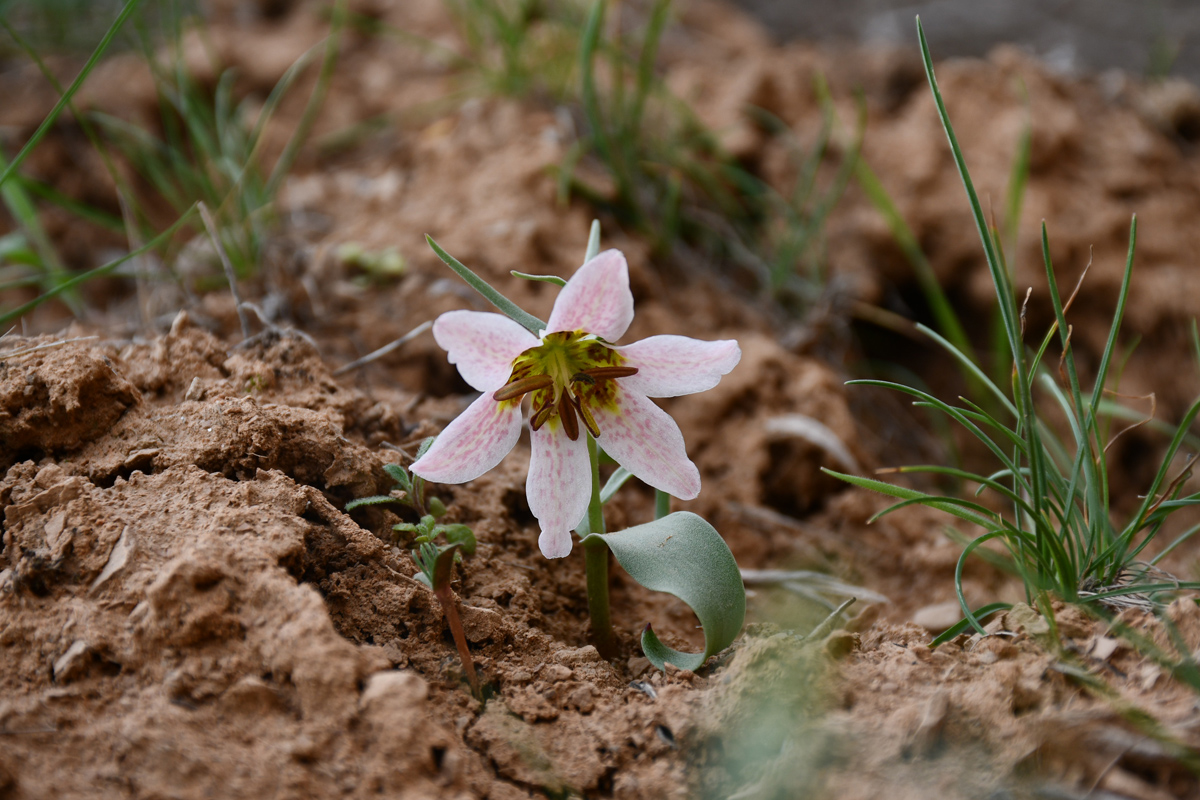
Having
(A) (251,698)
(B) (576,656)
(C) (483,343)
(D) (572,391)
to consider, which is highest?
(C) (483,343)

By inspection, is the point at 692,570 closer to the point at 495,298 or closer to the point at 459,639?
the point at 459,639

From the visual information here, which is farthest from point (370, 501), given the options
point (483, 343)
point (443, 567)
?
point (483, 343)

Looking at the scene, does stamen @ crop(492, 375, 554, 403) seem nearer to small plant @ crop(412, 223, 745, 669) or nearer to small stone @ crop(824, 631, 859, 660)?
small plant @ crop(412, 223, 745, 669)

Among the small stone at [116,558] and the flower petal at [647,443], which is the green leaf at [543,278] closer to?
the flower petal at [647,443]

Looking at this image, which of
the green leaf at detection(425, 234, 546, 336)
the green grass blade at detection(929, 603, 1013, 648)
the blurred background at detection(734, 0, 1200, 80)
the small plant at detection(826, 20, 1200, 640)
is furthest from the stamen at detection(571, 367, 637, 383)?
the blurred background at detection(734, 0, 1200, 80)

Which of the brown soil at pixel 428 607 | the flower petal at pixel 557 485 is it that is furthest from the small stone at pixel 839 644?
the flower petal at pixel 557 485

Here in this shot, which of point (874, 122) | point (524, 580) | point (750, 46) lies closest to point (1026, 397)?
point (524, 580)

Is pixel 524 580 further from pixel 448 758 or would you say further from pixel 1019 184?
pixel 1019 184
